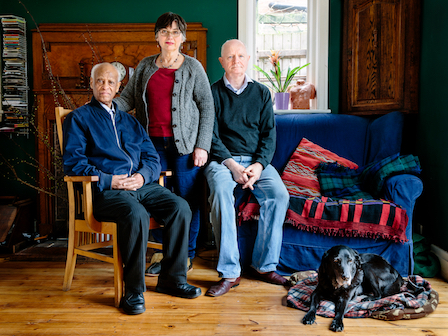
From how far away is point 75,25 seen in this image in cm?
318

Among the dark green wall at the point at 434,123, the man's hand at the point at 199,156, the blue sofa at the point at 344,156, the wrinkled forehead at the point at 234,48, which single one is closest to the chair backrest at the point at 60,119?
the man's hand at the point at 199,156

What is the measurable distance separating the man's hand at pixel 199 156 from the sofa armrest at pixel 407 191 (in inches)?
46.2

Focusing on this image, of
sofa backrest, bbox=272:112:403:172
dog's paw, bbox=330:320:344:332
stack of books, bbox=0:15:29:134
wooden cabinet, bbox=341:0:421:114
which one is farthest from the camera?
stack of books, bbox=0:15:29:134

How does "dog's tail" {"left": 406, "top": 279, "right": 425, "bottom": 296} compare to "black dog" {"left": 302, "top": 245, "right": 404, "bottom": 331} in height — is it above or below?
below

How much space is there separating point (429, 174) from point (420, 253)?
59 centimetres

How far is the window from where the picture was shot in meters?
3.22

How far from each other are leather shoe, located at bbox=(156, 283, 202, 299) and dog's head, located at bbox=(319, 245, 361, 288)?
697 millimetres

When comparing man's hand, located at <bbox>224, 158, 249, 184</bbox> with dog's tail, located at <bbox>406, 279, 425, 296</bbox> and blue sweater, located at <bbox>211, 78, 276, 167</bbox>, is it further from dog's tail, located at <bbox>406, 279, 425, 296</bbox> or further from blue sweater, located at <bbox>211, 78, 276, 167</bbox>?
dog's tail, located at <bbox>406, 279, 425, 296</bbox>

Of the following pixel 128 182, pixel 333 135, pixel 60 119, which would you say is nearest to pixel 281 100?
pixel 333 135

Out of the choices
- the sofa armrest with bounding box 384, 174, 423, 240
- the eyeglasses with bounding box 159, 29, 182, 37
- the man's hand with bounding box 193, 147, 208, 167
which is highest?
the eyeglasses with bounding box 159, 29, 182, 37

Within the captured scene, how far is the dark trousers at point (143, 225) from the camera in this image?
173 cm

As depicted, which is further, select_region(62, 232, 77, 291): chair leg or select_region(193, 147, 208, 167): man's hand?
select_region(193, 147, 208, 167): man's hand

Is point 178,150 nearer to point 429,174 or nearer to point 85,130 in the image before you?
point 85,130

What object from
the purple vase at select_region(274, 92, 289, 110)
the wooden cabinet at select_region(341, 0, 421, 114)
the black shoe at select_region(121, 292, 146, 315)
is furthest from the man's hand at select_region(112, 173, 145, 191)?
the wooden cabinet at select_region(341, 0, 421, 114)
